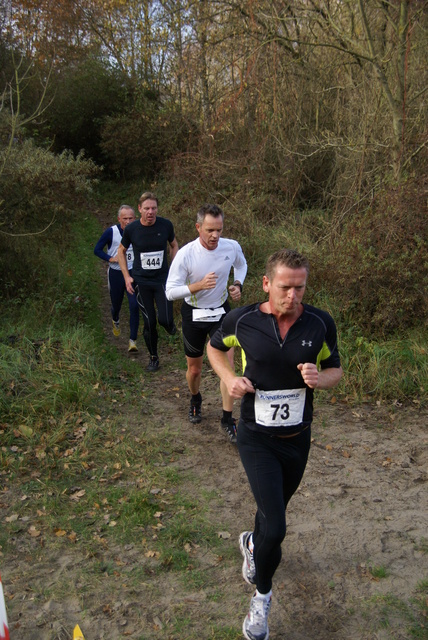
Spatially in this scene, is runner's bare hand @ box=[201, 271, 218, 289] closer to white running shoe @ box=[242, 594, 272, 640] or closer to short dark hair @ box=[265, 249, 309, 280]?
short dark hair @ box=[265, 249, 309, 280]

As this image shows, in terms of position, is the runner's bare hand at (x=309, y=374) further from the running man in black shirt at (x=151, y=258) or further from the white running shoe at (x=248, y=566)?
the running man in black shirt at (x=151, y=258)

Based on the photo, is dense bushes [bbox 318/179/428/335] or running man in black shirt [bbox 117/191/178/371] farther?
dense bushes [bbox 318/179/428/335]

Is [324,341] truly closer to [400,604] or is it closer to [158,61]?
[400,604]

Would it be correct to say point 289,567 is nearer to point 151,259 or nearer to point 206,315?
point 206,315

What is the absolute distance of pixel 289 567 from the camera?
395 centimetres

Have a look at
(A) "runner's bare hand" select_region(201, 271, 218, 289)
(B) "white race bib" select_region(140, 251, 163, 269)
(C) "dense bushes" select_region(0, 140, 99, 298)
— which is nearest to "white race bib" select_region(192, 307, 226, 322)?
(A) "runner's bare hand" select_region(201, 271, 218, 289)

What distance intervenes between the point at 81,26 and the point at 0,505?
19.4m

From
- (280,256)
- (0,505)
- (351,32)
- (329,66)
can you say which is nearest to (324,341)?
(280,256)

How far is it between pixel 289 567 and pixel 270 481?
1.17 m

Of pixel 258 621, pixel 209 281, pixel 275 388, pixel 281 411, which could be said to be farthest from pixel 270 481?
pixel 209 281

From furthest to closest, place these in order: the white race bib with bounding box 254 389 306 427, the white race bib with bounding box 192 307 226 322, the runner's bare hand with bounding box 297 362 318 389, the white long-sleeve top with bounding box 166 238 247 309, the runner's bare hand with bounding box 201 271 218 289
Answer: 1. the white race bib with bounding box 192 307 226 322
2. the white long-sleeve top with bounding box 166 238 247 309
3. the runner's bare hand with bounding box 201 271 218 289
4. the white race bib with bounding box 254 389 306 427
5. the runner's bare hand with bounding box 297 362 318 389

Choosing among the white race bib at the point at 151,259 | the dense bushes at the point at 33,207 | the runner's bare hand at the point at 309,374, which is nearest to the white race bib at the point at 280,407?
the runner's bare hand at the point at 309,374

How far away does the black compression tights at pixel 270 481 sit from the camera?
308 centimetres

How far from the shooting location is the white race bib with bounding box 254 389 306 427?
319cm
